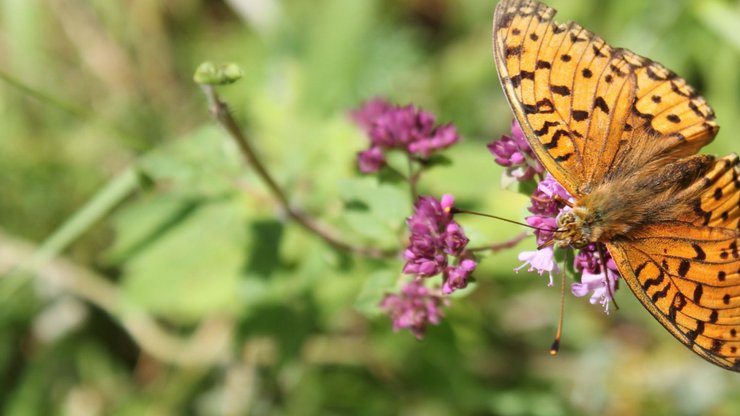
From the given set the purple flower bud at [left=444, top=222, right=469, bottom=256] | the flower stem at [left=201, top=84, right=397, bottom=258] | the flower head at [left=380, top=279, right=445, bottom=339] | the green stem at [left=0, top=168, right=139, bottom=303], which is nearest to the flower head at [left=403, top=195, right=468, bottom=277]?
the purple flower bud at [left=444, top=222, right=469, bottom=256]

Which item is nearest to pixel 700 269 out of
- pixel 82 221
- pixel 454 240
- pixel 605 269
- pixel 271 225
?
pixel 605 269

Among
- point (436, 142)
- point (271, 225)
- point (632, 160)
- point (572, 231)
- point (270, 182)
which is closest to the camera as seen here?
point (572, 231)

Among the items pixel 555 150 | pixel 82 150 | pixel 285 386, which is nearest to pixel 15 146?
pixel 82 150

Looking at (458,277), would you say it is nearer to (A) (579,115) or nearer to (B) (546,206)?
(B) (546,206)

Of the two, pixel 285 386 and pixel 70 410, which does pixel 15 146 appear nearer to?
pixel 70 410

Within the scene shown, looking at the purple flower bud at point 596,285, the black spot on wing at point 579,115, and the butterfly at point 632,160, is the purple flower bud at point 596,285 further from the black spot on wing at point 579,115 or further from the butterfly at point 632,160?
the black spot on wing at point 579,115

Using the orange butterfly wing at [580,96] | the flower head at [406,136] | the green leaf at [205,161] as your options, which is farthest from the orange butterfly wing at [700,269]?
the green leaf at [205,161]

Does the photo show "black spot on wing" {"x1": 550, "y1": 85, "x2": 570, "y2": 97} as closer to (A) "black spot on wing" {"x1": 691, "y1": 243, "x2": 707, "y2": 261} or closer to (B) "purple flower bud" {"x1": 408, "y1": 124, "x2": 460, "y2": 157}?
(B) "purple flower bud" {"x1": 408, "y1": 124, "x2": 460, "y2": 157}
